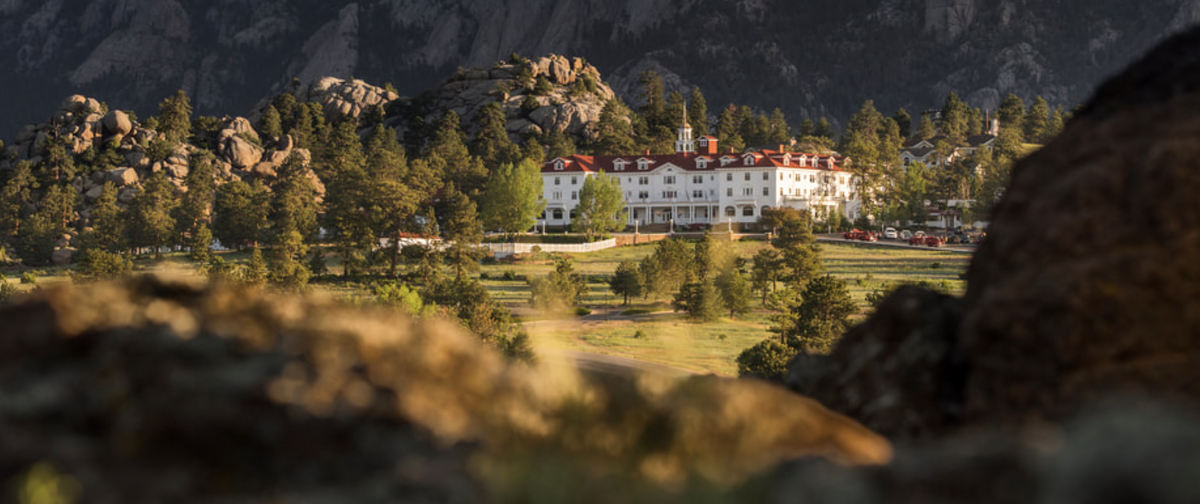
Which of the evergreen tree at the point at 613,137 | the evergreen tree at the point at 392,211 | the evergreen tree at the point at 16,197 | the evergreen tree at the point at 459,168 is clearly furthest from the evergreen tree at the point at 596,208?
the evergreen tree at the point at 16,197

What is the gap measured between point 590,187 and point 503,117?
230ft

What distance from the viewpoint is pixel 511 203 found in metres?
131

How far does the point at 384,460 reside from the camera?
3.53m

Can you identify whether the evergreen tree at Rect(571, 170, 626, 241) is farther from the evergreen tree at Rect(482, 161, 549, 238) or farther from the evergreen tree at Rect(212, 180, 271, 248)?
the evergreen tree at Rect(212, 180, 271, 248)

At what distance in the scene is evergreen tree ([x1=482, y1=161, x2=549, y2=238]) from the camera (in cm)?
12975

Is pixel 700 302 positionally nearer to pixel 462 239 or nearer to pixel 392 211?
pixel 462 239

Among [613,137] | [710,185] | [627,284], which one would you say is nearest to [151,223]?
[627,284]

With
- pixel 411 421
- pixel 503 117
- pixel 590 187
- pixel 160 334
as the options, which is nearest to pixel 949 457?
pixel 411 421

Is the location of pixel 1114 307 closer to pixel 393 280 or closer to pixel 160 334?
pixel 160 334

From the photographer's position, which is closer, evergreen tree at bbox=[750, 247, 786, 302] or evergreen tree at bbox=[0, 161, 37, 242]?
evergreen tree at bbox=[750, 247, 786, 302]

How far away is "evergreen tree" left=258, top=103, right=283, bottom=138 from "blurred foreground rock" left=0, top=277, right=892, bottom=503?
199 m

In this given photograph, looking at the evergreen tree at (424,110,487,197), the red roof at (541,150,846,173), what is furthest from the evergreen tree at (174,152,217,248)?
the red roof at (541,150,846,173)

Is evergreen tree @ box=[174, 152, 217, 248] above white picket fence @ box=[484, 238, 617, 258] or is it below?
above

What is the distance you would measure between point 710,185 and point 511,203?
4231 centimetres
